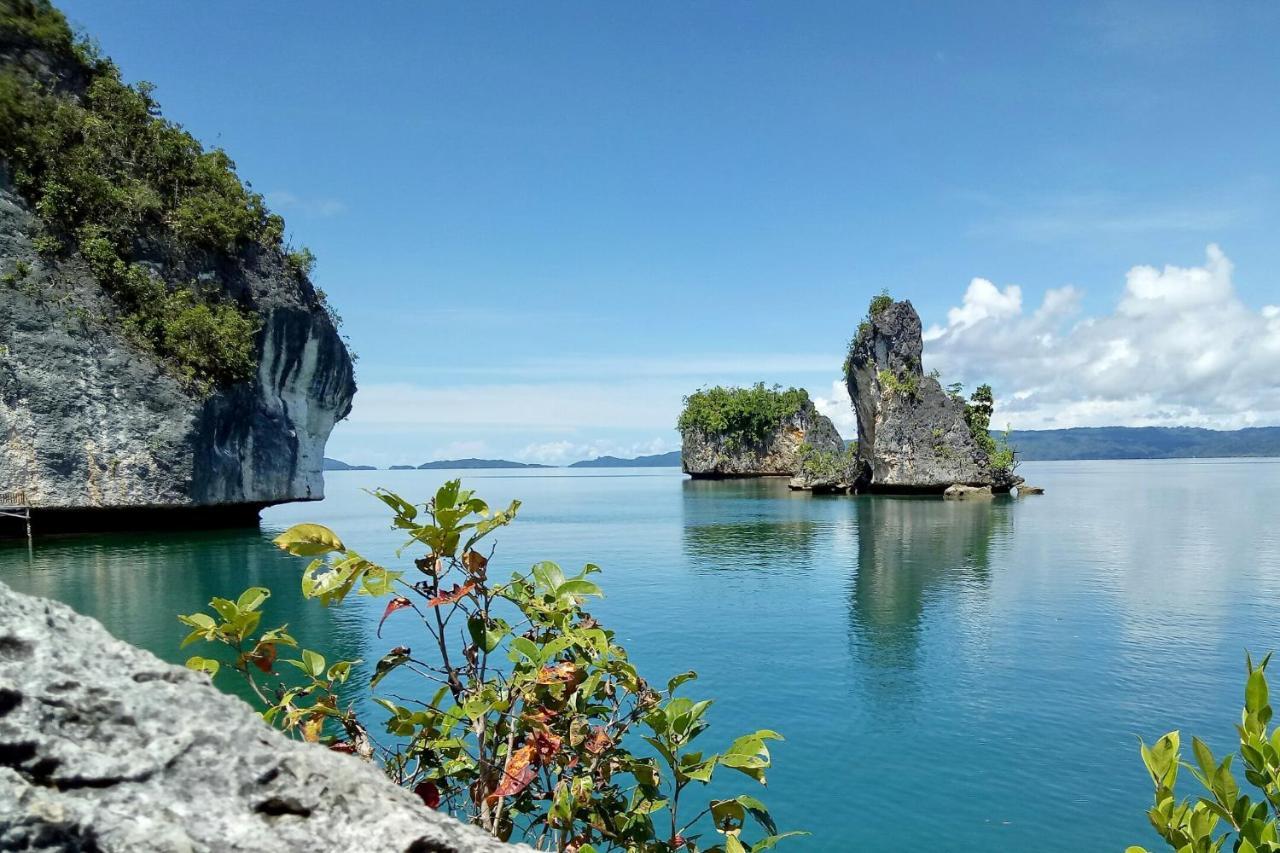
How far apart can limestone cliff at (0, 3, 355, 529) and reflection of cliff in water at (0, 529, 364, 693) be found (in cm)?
254

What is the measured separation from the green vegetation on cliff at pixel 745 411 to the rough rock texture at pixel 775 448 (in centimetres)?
92

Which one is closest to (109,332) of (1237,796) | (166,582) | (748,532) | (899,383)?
(166,582)

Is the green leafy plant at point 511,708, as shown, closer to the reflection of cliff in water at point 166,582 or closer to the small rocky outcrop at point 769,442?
the reflection of cliff in water at point 166,582

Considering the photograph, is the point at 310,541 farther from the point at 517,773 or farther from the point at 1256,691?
the point at 1256,691

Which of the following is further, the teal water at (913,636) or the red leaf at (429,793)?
the teal water at (913,636)

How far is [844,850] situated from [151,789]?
847 centimetres

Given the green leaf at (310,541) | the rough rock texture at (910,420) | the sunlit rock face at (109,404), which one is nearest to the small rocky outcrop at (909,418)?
the rough rock texture at (910,420)

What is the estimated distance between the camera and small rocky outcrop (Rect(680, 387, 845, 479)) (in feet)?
344

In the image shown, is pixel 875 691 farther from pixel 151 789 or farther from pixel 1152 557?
pixel 1152 557

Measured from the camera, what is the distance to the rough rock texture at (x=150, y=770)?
146cm

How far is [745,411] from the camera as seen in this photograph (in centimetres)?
10375

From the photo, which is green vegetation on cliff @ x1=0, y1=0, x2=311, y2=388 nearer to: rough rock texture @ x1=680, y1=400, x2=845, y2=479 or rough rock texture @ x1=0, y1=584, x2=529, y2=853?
rough rock texture @ x1=0, y1=584, x2=529, y2=853

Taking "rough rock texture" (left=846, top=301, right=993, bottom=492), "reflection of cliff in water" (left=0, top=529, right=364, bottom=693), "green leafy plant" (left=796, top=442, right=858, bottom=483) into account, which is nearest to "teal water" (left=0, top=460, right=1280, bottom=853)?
"reflection of cliff in water" (left=0, top=529, right=364, bottom=693)

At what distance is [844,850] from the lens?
27.5ft
